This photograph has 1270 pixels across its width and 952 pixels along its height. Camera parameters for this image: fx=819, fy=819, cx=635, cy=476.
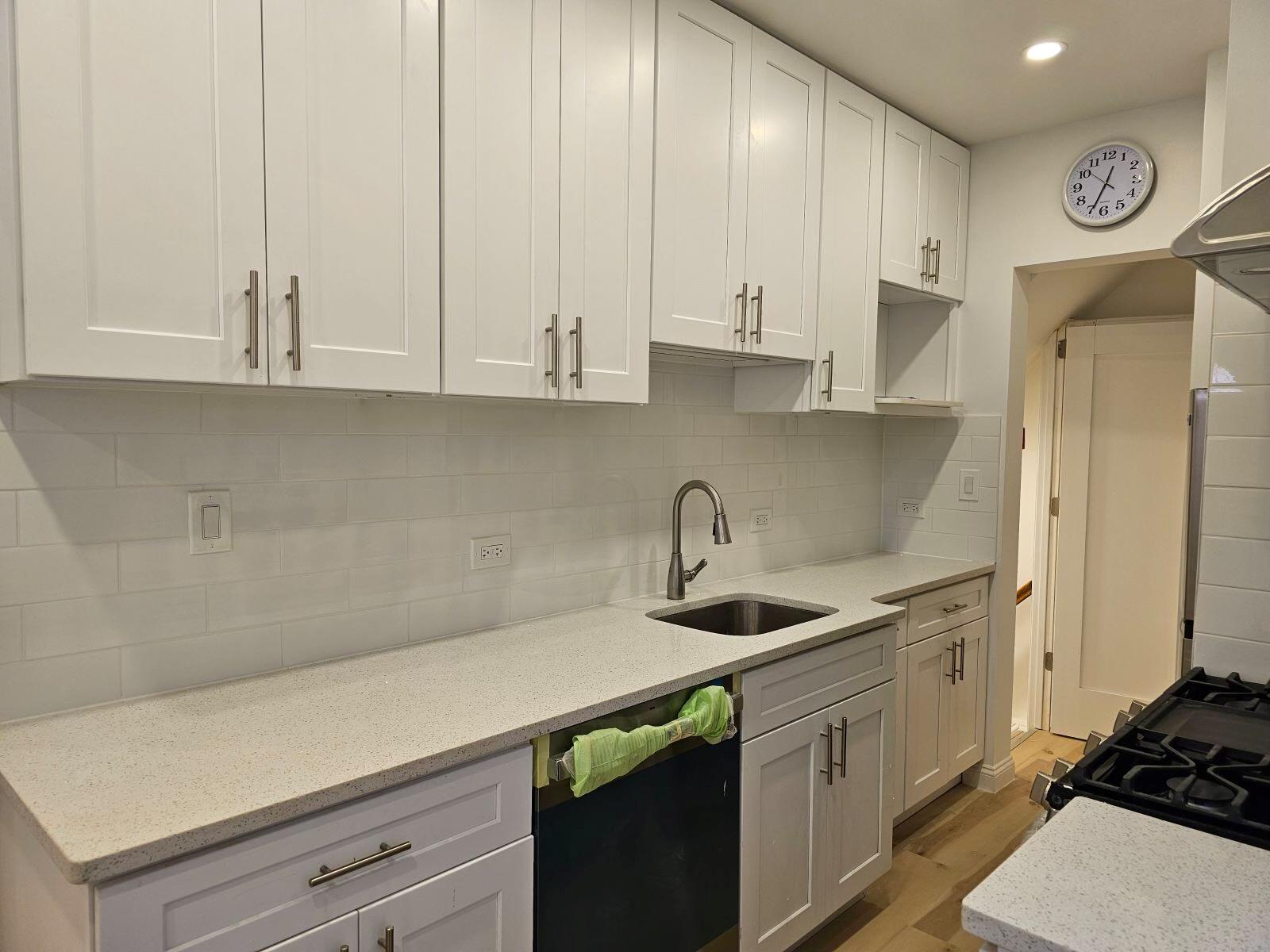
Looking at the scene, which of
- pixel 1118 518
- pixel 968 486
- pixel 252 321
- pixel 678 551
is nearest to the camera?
pixel 252 321

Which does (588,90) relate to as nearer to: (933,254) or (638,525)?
(638,525)

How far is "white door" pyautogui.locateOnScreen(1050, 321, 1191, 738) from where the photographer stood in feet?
12.6

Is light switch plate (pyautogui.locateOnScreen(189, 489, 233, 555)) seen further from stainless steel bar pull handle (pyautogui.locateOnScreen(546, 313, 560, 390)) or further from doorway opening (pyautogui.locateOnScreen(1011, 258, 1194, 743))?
doorway opening (pyautogui.locateOnScreen(1011, 258, 1194, 743))

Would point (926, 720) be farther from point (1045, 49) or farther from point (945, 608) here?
point (1045, 49)

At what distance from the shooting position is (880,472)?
3684 mm

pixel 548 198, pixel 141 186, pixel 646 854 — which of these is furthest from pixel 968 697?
pixel 141 186

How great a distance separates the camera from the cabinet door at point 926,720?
9.59 feet

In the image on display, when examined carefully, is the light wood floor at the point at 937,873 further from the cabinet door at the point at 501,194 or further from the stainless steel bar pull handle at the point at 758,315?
the cabinet door at the point at 501,194

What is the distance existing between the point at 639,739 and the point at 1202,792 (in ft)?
3.06

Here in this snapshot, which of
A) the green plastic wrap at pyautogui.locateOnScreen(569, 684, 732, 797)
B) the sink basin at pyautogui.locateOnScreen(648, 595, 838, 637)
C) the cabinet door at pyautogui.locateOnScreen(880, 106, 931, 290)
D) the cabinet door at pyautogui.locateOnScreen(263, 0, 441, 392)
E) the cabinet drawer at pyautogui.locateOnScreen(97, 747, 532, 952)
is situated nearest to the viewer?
the cabinet drawer at pyautogui.locateOnScreen(97, 747, 532, 952)

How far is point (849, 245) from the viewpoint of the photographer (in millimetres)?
2811

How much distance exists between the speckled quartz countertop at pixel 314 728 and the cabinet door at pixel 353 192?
608 millimetres

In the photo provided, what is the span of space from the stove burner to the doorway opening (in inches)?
115

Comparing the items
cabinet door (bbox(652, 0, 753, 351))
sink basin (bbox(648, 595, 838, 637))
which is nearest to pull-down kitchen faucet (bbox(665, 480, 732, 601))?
sink basin (bbox(648, 595, 838, 637))
